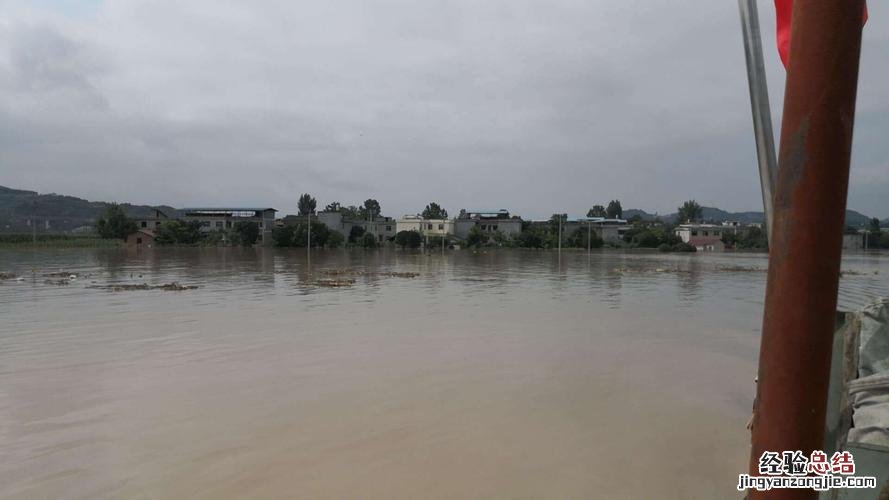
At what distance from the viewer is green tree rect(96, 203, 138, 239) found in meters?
63.7

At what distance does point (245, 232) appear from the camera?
209 ft

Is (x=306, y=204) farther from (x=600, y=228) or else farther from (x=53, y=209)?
(x=53, y=209)

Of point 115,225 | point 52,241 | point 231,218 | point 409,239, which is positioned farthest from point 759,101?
point 231,218

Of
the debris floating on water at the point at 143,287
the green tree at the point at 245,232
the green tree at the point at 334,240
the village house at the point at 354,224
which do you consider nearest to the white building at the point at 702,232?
the village house at the point at 354,224

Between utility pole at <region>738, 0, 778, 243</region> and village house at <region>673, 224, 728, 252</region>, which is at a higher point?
utility pole at <region>738, 0, 778, 243</region>

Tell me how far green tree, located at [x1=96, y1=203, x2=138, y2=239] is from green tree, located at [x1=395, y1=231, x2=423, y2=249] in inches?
1188

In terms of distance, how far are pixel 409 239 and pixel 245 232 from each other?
18.2m

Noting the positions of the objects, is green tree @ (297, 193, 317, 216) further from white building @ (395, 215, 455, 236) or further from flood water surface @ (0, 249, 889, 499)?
flood water surface @ (0, 249, 889, 499)

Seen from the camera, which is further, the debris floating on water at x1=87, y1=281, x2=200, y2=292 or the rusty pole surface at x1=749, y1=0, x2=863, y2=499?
the debris floating on water at x1=87, y1=281, x2=200, y2=292

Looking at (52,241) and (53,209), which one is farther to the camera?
(53,209)

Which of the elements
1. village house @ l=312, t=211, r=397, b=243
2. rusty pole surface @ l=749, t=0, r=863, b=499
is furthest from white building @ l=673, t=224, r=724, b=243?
rusty pole surface @ l=749, t=0, r=863, b=499

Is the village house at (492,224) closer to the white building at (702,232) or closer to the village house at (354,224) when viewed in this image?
the village house at (354,224)

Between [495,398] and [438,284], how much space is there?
16.1 m

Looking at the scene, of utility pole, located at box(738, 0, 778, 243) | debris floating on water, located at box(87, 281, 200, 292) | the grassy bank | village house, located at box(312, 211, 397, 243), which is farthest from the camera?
village house, located at box(312, 211, 397, 243)
